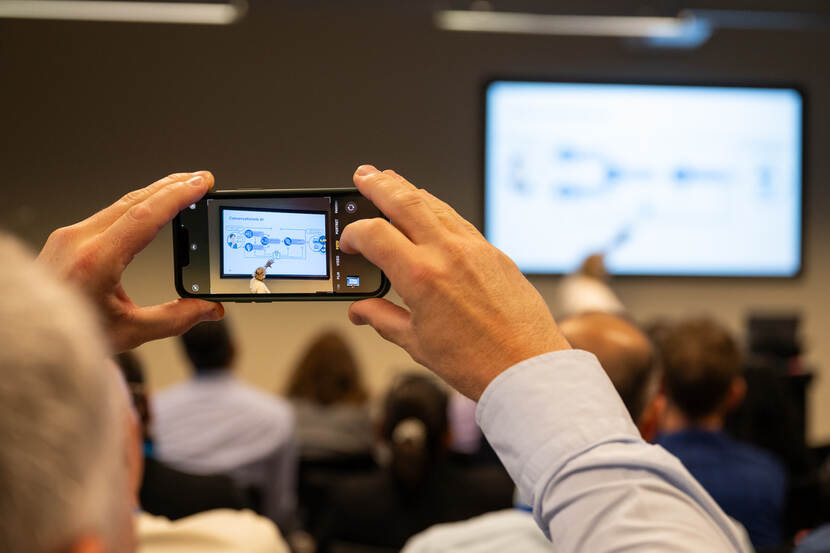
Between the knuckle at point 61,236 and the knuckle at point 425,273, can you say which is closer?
the knuckle at point 425,273

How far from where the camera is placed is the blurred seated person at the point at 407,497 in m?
2.19

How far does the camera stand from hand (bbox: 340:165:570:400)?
1.87ft

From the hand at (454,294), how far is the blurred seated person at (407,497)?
162cm

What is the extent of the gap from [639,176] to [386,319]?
4.59 metres

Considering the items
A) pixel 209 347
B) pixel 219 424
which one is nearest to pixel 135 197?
pixel 209 347

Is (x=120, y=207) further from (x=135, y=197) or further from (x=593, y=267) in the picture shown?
(x=593, y=267)

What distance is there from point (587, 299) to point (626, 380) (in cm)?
316

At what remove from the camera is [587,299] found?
4.64 m

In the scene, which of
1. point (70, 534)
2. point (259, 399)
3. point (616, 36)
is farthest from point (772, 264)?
point (70, 534)

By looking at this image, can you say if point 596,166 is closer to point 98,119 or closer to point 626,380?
point 626,380

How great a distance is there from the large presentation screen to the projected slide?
4142 millimetres

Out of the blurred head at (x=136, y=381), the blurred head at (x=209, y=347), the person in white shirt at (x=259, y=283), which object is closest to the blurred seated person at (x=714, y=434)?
the blurred head at (x=136, y=381)

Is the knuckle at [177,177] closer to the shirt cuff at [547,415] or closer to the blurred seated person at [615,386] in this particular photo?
the shirt cuff at [547,415]

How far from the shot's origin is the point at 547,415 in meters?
0.54
